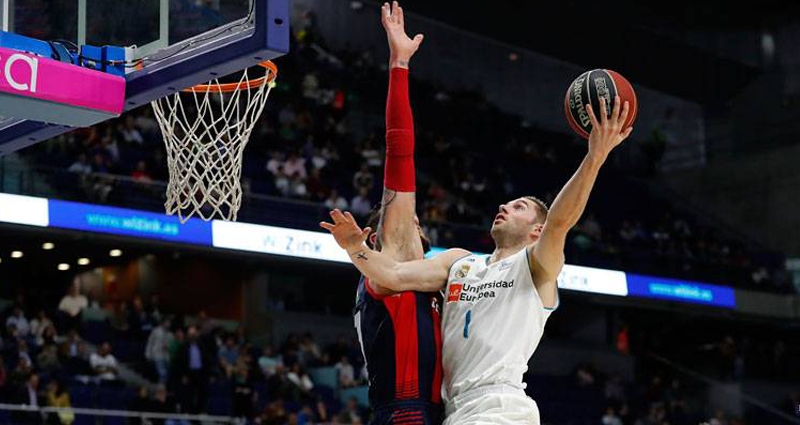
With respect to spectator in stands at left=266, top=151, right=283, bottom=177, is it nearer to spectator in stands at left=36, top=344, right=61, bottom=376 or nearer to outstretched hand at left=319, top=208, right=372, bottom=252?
spectator in stands at left=36, top=344, right=61, bottom=376

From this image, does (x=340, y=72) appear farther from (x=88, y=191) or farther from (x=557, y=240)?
(x=557, y=240)

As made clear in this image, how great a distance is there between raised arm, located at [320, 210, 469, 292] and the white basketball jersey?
0.43ft

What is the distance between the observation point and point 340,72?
21.6 meters

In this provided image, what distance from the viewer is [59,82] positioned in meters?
5.23

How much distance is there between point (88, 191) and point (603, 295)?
8.65 m

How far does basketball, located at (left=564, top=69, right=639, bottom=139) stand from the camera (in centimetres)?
448

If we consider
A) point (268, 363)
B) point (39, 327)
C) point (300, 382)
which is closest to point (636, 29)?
point (268, 363)

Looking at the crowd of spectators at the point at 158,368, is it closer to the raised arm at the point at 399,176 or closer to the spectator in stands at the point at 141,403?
the spectator in stands at the point at 141,403

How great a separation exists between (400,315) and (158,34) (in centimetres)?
191

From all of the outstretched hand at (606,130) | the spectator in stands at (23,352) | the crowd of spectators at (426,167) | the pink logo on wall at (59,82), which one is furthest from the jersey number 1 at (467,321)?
the crowd of spectators at (426,167)

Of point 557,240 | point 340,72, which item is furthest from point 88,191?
point 557,240

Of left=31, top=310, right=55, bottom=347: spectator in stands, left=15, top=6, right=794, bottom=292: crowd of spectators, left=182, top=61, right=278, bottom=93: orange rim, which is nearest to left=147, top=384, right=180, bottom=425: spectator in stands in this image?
left=31, top=310, right=55, bottom=347: spectator in stands

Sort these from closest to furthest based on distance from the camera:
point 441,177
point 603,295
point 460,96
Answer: point 603,295, point 441,177, point 460,96

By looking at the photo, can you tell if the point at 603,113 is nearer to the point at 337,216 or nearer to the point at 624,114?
the point at 624,114
